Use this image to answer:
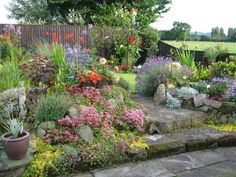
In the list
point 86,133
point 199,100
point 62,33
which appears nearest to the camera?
point 86,133

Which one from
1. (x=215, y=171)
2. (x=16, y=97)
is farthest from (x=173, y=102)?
(x=16, y=97)

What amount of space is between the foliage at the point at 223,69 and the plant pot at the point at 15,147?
14.6 ft

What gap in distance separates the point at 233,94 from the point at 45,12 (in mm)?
14747

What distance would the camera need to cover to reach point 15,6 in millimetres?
17359

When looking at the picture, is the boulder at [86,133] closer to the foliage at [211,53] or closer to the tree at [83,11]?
the foliage at [211,53]

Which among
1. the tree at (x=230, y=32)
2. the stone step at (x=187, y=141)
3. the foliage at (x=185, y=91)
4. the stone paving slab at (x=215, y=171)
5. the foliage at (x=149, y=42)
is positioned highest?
the tree at (x=230, y=32)

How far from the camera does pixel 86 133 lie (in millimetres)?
3098

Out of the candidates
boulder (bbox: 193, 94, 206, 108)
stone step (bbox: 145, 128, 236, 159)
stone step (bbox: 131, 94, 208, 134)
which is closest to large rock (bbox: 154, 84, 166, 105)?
stone step (bbox: 131, 94, 208, 134)

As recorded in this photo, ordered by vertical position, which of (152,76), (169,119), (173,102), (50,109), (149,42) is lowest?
(169,119)

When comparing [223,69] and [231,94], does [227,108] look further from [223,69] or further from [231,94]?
[223,69]

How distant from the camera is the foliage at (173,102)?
4469mm

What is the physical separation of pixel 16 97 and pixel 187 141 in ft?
7.75

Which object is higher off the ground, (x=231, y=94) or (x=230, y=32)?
(x=230, y=32)

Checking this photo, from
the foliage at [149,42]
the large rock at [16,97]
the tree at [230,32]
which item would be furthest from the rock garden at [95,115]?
the tree at [230,32]
